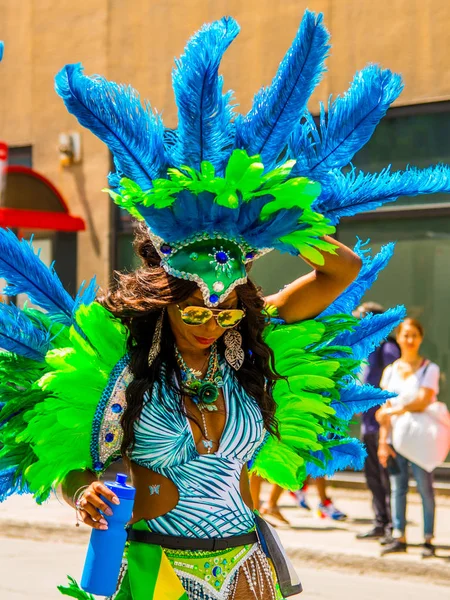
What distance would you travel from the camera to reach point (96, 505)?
2686 millimetres

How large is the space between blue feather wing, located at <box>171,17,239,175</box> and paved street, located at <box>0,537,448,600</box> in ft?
14.6

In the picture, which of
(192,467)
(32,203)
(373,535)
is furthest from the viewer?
(32,203)

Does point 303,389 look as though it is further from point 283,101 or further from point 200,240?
point 283,101

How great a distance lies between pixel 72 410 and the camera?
9.82 ft

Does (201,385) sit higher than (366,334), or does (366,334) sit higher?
(366,334)

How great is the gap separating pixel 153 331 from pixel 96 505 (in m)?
0.59

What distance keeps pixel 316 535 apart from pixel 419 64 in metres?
4.59

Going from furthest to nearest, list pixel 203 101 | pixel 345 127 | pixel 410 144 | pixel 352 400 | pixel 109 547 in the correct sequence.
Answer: pixel 410 144
pixel 352 400
pixel 345 127
pixel 203 101
pixel 109 547

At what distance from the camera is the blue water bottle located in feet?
8.75

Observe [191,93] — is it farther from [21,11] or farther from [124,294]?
[21,11]

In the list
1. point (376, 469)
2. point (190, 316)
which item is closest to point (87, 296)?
point (190, 316)

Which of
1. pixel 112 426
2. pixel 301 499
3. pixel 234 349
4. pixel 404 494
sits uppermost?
pixel 234 349

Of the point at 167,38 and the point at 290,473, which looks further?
the point at 167,38

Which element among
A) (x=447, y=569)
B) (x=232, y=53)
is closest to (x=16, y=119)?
(x=232, y=53)
